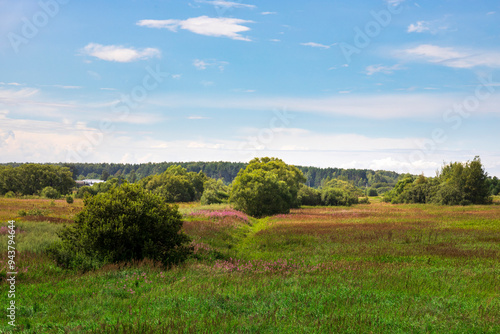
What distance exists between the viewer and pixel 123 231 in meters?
11.9

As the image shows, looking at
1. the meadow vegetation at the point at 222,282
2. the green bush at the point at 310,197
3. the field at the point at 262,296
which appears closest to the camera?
the field at the point at 262,296

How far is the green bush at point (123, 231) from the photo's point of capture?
1166 centimetres

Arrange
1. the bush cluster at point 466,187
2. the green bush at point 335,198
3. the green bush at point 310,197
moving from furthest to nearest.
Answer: the green bush at point 310,197, the green bush at point 335,198, the bush cluster at point 466,187

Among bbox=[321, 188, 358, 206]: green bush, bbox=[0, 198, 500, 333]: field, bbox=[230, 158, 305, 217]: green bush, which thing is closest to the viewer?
bbox=[0, 198, 500, 333]: field

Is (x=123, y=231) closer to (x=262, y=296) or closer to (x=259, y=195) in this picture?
(x=262, y=296)

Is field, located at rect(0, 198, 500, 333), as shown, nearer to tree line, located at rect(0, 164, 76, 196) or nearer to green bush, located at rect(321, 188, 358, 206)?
green bush, located at rect(321, 188, 358, 206)

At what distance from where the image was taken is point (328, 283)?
373 inches

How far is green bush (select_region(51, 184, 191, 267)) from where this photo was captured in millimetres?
11664

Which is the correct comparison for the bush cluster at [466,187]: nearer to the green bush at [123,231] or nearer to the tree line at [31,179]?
the green bush at [123,231]

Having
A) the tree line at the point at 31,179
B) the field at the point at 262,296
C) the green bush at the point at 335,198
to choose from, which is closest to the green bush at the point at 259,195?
the field at the point at 262,296

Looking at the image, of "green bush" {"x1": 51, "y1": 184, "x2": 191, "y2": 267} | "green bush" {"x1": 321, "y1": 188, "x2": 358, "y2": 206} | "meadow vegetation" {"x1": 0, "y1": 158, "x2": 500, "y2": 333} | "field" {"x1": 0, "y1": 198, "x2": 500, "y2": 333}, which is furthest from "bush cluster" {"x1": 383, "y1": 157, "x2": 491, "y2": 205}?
"green bush" {"x1": 51, "y1": 184, "x2": 191, "y2": 267}

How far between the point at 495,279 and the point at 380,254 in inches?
212

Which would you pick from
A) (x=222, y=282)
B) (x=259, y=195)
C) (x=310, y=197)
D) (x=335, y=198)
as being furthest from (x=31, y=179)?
(x=222, y=282)

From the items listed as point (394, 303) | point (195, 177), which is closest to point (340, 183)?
point (195, 177)
